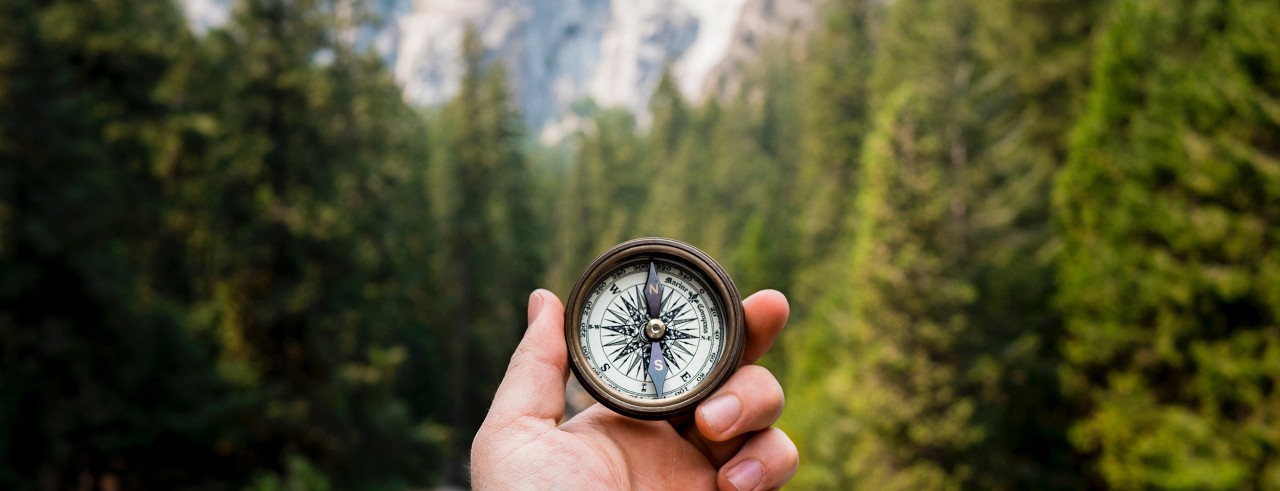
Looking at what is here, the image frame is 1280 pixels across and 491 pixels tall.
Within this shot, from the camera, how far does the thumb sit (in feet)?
9.49

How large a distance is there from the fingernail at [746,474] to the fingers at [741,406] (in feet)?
0.36

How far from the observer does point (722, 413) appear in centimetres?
296

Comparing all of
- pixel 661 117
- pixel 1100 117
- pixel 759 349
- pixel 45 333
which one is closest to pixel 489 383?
pixel 45 333

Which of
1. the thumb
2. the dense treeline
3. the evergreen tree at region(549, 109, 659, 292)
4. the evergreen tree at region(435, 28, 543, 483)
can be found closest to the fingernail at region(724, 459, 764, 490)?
the thumb

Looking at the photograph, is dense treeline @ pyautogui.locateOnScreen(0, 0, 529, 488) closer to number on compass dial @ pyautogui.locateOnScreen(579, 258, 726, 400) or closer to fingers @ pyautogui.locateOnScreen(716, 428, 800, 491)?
number on compass dial @ pyautogui.locateOnScreen(579, 258, 726, 400)

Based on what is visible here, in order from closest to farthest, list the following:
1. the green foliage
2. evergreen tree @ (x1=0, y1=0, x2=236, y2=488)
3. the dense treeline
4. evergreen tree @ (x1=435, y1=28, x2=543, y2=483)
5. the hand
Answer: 1. the hand
2. the green foliage
3. evergreen tree @ (x1=0, y1=0, x2=236, y2=488)
4. the dense treeline
5. evergreen tree @ (x1=435, y1=28, x2=543, y2=483)

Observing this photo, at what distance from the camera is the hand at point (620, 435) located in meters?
2.85

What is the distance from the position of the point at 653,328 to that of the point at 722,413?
1.24ft

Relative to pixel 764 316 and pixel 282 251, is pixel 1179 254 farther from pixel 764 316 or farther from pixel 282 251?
pixel 282 251

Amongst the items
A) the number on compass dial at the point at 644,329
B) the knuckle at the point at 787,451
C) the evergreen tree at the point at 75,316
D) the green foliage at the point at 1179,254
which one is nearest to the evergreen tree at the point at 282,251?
the evergreen tree at the point at 75,316

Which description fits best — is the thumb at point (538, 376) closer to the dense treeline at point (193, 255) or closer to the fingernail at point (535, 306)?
the fingernail at point (535, 306)

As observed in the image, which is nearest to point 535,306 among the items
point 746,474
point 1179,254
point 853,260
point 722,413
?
→ point 722,413

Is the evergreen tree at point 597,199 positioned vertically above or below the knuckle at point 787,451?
above

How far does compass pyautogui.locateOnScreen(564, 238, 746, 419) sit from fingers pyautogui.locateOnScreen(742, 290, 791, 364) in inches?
3.0
